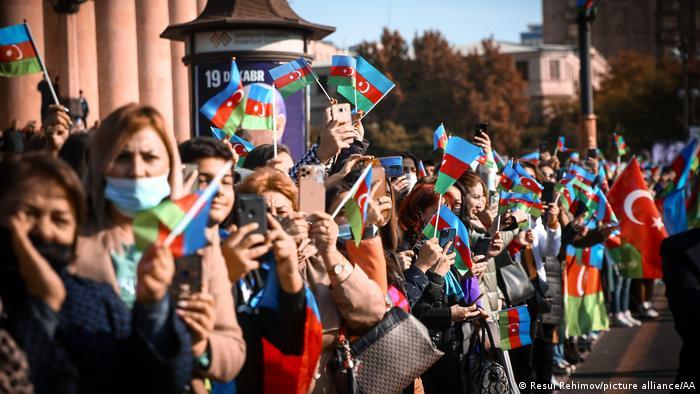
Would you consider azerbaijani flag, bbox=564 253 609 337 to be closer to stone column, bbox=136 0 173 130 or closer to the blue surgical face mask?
stone column, bbox=136 0 173 130

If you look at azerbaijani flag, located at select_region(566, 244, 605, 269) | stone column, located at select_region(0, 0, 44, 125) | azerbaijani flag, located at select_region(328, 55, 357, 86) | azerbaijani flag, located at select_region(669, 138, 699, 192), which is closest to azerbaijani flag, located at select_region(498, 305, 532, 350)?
azerbaijani flag, located at select_region(328, 55, 357, 86)

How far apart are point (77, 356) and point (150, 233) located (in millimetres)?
409

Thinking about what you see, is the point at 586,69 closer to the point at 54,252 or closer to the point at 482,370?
the point at 482,370

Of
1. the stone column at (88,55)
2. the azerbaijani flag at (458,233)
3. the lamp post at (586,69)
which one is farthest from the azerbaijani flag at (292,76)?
the stone column at (88,55)

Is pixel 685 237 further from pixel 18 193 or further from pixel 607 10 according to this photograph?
pixel 607 10

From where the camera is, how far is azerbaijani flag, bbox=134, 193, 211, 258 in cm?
329

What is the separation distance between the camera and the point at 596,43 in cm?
15675

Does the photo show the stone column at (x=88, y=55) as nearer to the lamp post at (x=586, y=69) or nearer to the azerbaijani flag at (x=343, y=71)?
the lamp post at (x=586, y=69)

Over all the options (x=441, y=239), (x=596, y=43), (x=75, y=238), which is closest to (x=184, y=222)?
(x=75, y=238)

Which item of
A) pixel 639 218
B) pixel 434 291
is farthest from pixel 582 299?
pixel 434 291

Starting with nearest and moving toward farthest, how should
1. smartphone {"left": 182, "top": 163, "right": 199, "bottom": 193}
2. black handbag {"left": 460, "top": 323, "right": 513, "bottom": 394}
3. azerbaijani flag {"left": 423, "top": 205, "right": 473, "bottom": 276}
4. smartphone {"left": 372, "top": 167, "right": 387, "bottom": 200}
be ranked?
smartphone {"left": 182, "top": 163, "right": 199, "bottom": 193} → smartphone {"left": 372, "top": 167, "right": 387, "bottom": 200} → black handbag {"left": 460, "top": 323, "right": 513, "bottom": 394} → azerbaijani flag {"left": 423, "top": 205, "right": 473, "bottom": 276}

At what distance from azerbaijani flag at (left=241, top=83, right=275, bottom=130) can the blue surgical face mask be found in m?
3.42

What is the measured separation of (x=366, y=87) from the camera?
7.84m

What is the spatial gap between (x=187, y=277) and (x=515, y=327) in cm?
417
